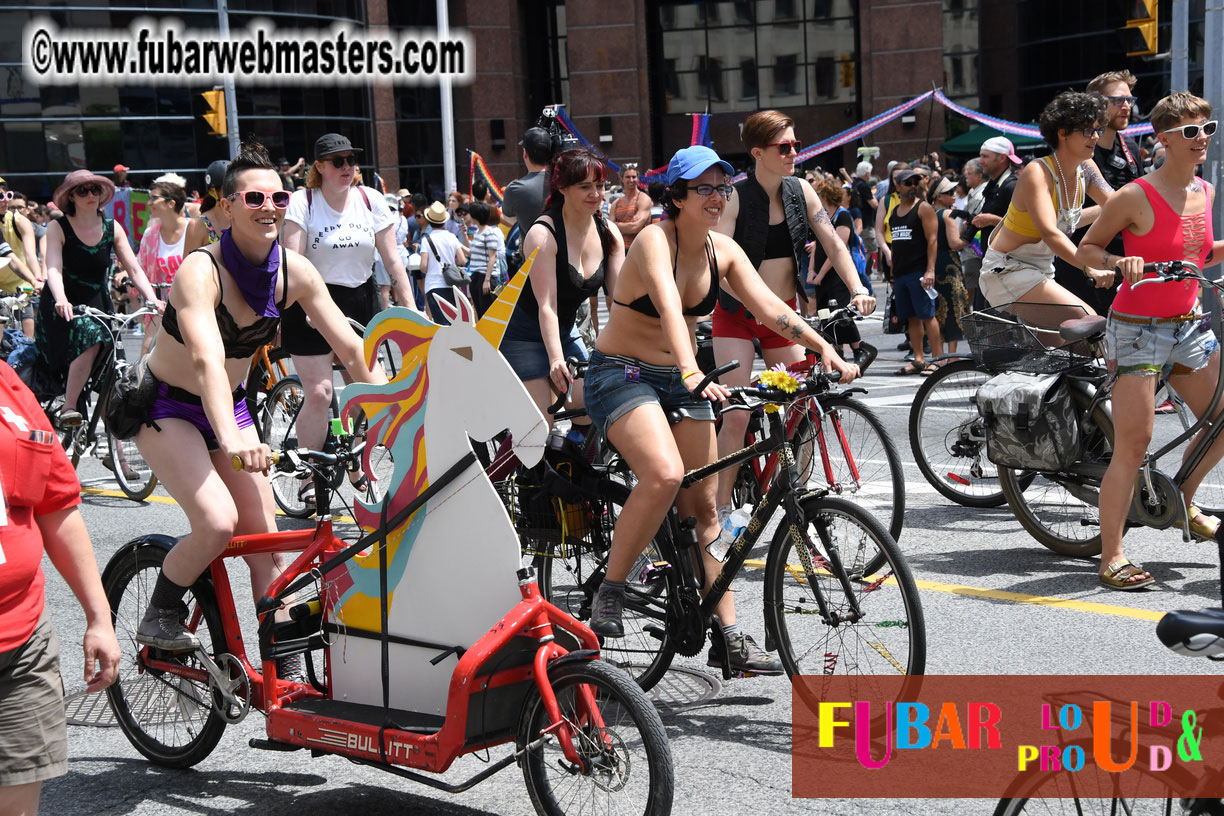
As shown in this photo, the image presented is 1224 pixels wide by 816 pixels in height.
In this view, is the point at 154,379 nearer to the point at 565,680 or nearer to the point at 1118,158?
the point at 565,680

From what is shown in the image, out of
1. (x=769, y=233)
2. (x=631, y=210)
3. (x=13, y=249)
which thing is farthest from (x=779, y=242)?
(x=13, y=249)

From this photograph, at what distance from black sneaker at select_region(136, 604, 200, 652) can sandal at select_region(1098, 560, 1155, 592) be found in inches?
151

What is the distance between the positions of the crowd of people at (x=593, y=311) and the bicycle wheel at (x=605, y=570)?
0.13 m

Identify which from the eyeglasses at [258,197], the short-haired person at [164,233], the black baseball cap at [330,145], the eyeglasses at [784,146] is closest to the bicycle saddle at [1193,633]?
the eyeglasses at [258,197]

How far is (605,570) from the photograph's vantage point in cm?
496

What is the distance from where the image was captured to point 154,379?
460 cm

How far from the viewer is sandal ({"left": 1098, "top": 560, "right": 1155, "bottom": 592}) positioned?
597 centimetres

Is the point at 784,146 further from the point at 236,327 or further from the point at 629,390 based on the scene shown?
the point at 236,327

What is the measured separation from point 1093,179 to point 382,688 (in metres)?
5.08

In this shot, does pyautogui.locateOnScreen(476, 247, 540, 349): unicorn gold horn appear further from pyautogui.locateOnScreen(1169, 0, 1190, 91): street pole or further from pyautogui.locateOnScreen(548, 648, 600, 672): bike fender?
pyautogui.locateOnScreen(1169, 0, 1190, 91): street pole

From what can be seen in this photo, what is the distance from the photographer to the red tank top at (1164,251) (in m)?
5.96

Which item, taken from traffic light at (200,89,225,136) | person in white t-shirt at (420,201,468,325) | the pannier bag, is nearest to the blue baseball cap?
the pannier bag

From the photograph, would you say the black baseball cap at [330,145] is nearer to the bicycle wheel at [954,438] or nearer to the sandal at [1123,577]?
the bicycle wheel at [954,438]

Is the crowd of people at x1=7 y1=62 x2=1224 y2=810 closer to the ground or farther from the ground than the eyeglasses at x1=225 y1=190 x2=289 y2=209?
closer to the ground
